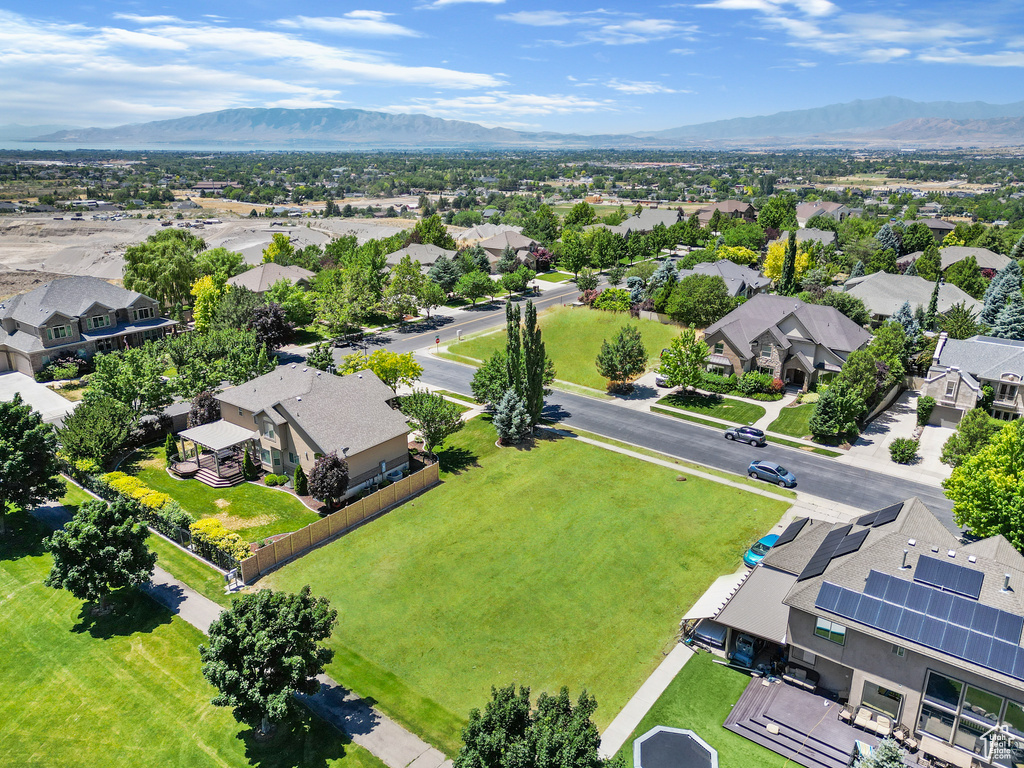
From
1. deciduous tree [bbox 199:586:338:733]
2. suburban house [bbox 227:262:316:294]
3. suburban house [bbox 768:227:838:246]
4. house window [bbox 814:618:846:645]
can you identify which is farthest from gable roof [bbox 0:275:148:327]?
suburban house [bbox 768:227:838:246]

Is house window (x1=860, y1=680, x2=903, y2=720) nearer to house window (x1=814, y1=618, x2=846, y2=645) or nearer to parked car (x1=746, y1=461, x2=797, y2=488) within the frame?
house window (x1=814, y1=618, x2=846, y2=645)

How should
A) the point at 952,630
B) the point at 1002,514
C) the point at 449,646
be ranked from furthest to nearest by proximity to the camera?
the point at 1002,514
the point at 449,646
the point at 952,630

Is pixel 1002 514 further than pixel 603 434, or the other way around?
pixel 603 434

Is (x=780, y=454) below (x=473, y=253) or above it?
below

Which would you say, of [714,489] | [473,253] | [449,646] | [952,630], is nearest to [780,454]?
[714,489]

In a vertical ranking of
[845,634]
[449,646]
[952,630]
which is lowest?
[449,646]

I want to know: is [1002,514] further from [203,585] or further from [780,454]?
[203,585]

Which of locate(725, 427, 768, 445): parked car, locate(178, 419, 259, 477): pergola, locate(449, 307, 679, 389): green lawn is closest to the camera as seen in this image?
locate(178, 419, 259, 477): pergola
